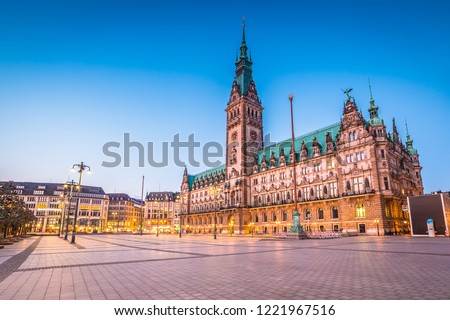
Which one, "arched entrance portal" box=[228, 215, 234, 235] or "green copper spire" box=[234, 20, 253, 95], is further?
"green copper spire" box=[234, 20, 253, 95]

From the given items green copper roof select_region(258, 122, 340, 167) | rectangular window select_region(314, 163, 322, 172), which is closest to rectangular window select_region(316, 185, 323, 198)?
rectangular window select_region(314, 163, 322, 172)

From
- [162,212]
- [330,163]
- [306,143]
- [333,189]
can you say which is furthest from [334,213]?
[162,212]

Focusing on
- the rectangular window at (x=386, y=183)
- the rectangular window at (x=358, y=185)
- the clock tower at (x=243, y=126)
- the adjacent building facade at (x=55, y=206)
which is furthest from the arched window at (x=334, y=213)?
the adjacent building facade at (x=55, y=206)

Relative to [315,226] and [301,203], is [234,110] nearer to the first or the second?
[301,203]

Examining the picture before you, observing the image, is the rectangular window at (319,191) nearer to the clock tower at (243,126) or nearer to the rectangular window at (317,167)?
the rectangular window at (317,167)

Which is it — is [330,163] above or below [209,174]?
below

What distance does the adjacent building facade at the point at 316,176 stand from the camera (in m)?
50.1

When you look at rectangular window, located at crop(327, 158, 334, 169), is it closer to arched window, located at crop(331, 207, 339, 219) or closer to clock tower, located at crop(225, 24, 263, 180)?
arched window, located at crop(331, 207, 339, 219)

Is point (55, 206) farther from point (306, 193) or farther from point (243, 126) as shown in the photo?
point (306, 193)

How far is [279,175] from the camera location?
2798 inches

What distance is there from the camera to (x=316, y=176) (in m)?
60.9

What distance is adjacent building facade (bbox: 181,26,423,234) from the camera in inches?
1973

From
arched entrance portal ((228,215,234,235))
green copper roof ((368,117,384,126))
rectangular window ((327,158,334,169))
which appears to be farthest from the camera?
arched entrance portal ((228,215,234,235))

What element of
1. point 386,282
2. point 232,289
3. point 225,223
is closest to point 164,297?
point 232,289
